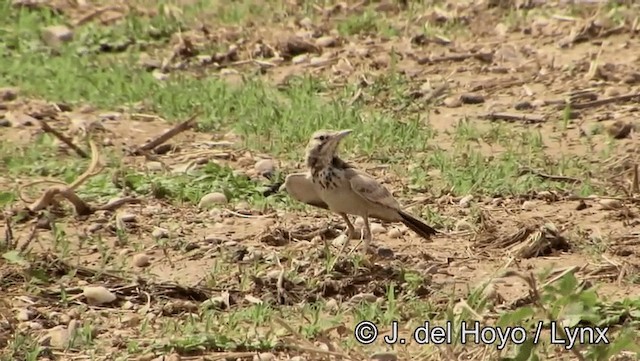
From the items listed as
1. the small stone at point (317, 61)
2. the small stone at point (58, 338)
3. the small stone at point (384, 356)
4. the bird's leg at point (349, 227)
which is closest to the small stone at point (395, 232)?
the bird's leg at point (349, 227)

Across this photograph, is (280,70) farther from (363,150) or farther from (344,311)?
(344,311)

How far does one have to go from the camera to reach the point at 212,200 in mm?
8906

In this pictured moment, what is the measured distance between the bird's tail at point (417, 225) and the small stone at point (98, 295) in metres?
1.59

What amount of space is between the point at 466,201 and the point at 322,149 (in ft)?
4.47

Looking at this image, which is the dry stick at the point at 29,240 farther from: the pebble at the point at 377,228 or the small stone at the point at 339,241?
the pebble at the point at 377,228

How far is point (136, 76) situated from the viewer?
11.8 meters

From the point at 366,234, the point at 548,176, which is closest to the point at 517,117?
the point at 548,176

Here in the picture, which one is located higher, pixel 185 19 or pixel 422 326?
pixel 422 326

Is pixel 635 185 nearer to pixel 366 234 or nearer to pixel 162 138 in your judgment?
pixel 366 234

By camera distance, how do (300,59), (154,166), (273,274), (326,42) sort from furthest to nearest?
(326,42) → (300,59) → (154,166) → (273,274)

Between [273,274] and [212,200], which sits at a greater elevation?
[273,274]

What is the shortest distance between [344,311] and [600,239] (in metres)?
1.74

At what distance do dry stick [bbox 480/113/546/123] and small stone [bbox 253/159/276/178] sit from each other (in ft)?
6.37

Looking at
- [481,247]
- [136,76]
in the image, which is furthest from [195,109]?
[481,247]
